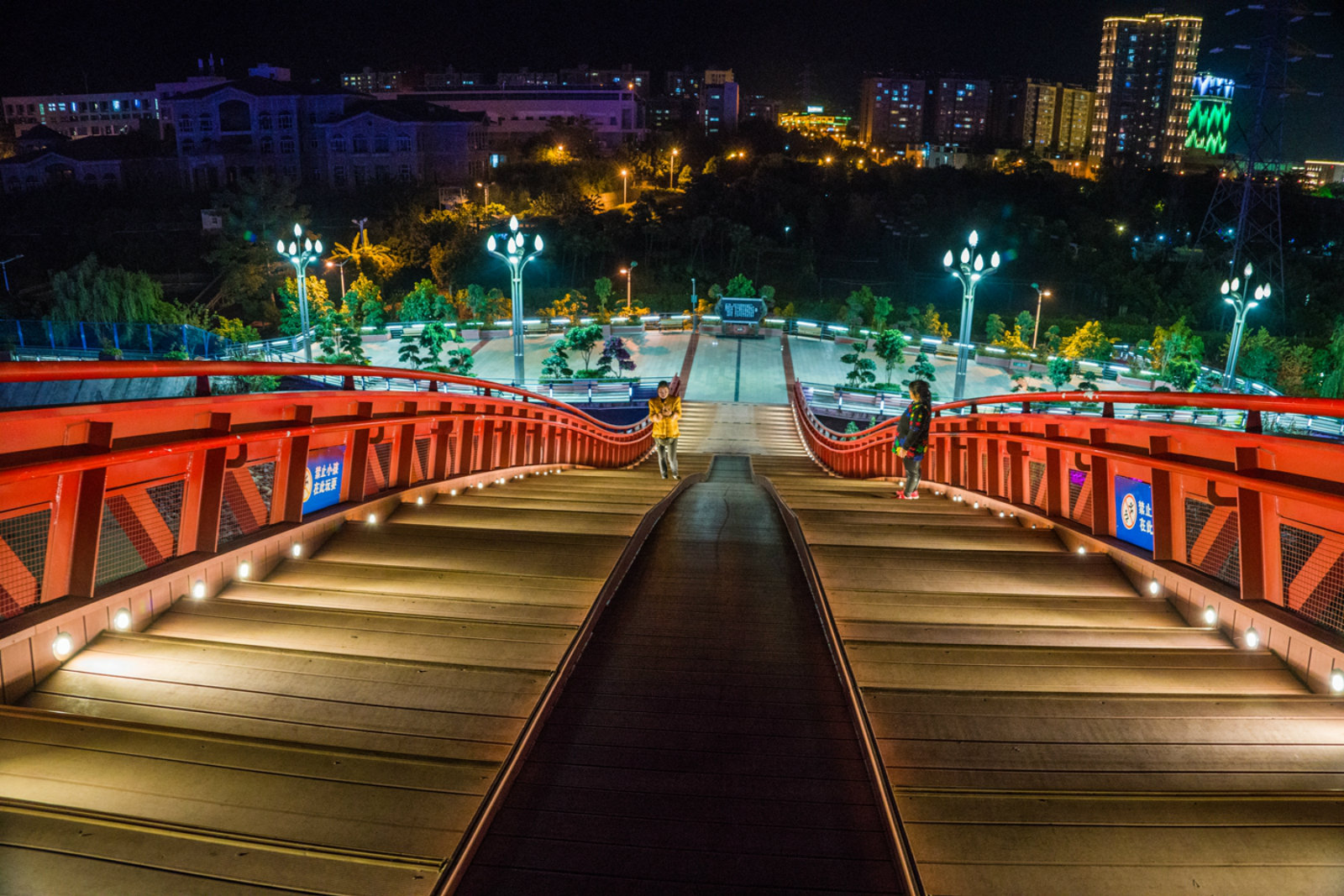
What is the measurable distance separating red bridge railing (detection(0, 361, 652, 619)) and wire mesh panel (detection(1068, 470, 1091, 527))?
4985 mm

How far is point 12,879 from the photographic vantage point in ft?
6.65

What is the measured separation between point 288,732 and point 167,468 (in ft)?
5.96

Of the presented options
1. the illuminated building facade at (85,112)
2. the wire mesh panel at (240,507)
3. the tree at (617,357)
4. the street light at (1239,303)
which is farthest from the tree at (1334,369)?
the illuminated building facade at (85,112)

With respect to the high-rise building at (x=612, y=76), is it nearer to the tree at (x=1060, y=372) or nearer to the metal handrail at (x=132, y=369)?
the tree at (x=1060, y=372)

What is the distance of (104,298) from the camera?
30375 millimetres

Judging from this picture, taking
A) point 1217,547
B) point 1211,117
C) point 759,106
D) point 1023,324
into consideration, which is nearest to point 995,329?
point 1023,324

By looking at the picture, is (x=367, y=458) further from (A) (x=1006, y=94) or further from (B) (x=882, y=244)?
(A) (x=1006, y=94)

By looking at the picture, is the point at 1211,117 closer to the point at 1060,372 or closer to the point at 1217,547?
the point at 1060,372

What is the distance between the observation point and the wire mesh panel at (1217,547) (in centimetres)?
416

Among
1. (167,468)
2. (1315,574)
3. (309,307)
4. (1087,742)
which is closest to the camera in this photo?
(1087,742)

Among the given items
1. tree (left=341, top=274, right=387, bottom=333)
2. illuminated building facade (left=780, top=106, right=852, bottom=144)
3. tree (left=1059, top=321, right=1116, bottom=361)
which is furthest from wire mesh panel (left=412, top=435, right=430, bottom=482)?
illuminated building facade (left=780, top=106, right=852, bottom=144)

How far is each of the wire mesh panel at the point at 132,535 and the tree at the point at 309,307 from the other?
34253 mm

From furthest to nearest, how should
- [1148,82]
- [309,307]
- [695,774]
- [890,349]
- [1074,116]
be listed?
[1074,116], [1148,82], [309,307], [890,349], [695,774]

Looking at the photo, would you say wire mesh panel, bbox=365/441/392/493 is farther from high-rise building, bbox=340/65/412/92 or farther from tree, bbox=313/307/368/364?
high-rise building, bbox=340/65/412/92
